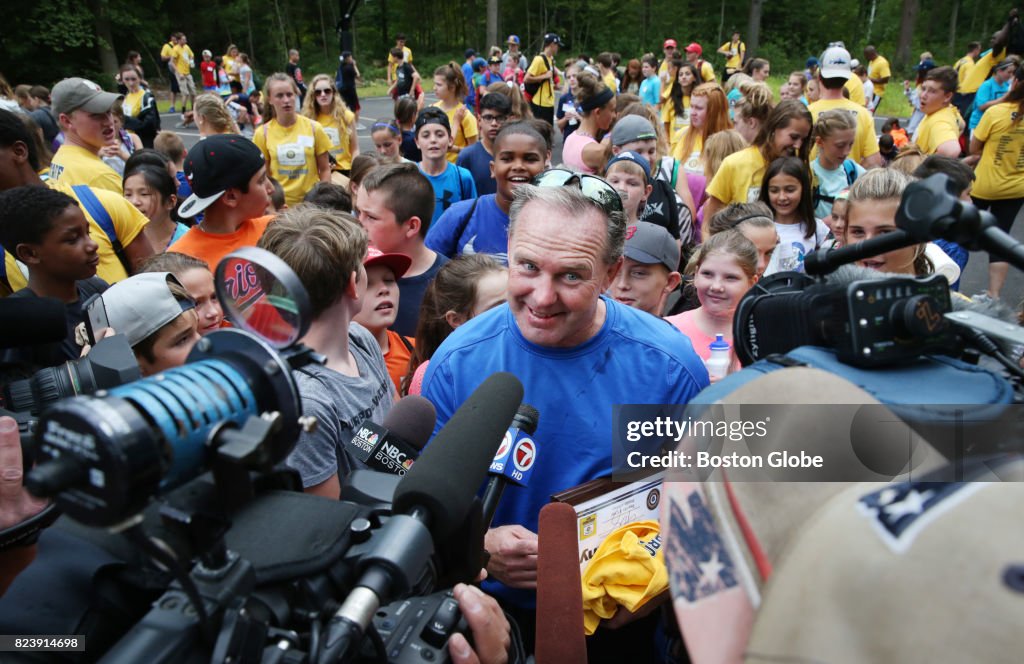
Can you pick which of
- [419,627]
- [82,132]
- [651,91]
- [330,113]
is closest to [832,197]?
[419,627]

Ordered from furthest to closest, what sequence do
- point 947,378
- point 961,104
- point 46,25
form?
point 46,25, point 961,104, point 947,378

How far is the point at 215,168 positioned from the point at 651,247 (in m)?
2.37

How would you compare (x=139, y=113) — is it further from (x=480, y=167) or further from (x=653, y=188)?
(x=653, y=188)

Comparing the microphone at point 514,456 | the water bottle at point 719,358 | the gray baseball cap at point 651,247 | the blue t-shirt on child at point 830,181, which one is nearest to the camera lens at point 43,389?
the microphone at point 514,456

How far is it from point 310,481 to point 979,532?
158 cm

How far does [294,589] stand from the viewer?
3.34ft

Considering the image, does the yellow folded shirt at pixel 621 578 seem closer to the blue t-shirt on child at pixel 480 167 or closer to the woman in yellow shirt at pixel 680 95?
the blue t-shirt on child at pixel 480 167

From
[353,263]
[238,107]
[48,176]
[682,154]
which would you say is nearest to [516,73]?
[238,107]

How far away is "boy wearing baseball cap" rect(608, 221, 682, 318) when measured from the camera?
3531mm

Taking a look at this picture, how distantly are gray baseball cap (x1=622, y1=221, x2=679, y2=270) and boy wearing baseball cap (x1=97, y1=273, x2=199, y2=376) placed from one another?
2.02m

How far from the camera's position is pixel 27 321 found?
6.35 feet

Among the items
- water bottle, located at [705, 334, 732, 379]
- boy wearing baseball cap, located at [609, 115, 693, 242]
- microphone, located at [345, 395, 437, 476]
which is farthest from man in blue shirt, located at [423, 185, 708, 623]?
boy wearing baseball cap, located at [609, 115, 693, 242]

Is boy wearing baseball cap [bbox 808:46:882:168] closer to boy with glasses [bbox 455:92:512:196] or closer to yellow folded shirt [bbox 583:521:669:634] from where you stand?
boy with glasses [bbox 455:92:512:196]

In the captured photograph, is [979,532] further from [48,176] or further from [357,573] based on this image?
[48,176]
